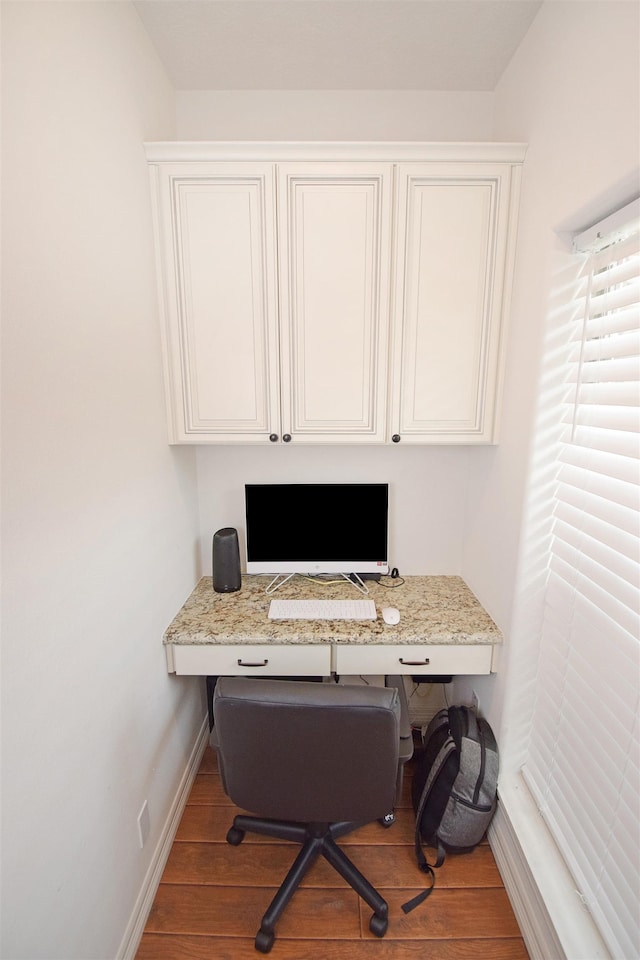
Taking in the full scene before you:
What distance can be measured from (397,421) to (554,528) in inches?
25.8

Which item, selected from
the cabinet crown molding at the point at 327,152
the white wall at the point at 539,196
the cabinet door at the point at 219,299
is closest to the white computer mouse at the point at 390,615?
the white wall at the point at 539,196

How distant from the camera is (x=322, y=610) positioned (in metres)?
1.67

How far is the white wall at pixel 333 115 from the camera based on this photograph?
163 cm

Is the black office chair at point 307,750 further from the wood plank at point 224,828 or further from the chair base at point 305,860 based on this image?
the wood plank at point 224,828

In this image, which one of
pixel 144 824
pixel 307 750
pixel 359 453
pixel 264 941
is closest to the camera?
pixel 307 750

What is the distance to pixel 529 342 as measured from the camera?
1.34 meters

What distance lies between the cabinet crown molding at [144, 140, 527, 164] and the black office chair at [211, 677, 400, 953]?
1674 mm

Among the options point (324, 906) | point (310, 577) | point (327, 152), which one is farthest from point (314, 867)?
point (327, 152)

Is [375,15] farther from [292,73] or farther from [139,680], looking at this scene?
[139,680]

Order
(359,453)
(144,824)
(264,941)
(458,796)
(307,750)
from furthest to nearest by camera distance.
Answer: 1. (359,453)
2. (458,796)
3. (144,824)
4. (264,941)
5. (307,750)

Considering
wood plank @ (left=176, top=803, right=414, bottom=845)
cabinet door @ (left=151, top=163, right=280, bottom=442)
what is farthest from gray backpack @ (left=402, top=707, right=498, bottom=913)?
cabinet door @ (left=151, top=163, right=280, bottom=442)

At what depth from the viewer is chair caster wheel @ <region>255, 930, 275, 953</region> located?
49.4 inches

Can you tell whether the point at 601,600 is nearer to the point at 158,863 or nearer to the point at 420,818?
the point at 420,818

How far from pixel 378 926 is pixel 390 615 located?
935mm
